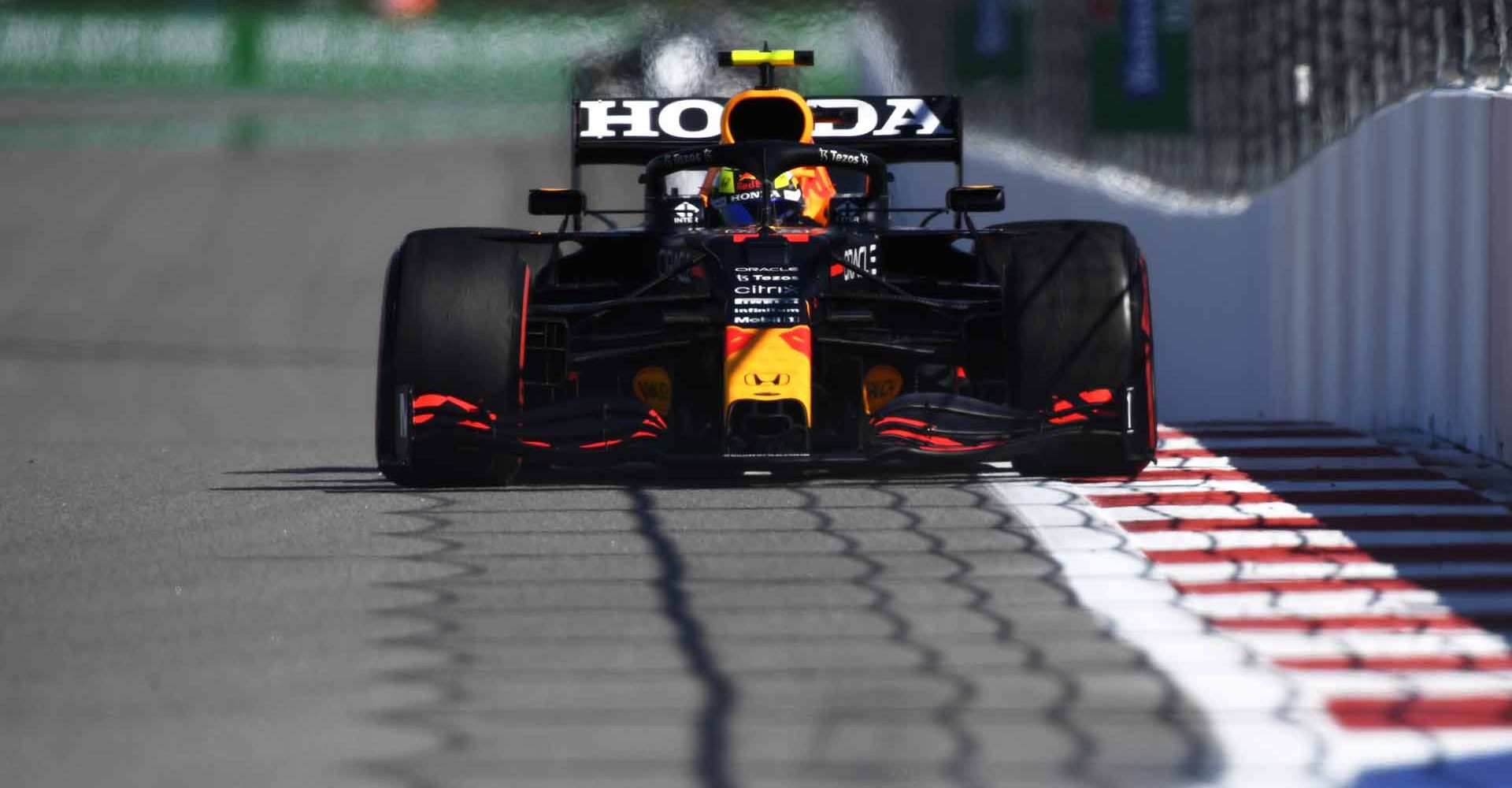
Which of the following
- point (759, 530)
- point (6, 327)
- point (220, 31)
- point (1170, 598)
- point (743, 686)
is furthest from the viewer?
point (220, 31)

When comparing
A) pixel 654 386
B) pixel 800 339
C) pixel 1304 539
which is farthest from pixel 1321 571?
pixel 654 386

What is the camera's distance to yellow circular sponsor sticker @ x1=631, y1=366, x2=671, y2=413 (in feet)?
27.1

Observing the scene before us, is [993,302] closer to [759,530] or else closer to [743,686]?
[759,530]

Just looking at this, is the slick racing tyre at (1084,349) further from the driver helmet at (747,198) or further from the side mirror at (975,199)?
the driver helmet at (747,198)

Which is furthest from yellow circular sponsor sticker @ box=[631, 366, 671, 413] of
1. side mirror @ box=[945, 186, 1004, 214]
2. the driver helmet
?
side mirror @ box=[945, 186, 1004, 214]

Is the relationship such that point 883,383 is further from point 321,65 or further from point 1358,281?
point 321,65

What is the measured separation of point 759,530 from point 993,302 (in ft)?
5.36

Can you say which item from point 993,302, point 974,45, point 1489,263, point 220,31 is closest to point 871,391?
point 993,302

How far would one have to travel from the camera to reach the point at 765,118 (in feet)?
31.9

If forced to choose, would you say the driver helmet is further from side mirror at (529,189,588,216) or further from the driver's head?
side mirror at (529,189,588,216)

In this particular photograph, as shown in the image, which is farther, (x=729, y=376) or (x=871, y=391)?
(x=871, y=391)

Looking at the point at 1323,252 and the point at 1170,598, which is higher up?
the point at 1323,252

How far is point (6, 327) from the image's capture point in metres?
16.2

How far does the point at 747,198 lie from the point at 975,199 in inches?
36.3
